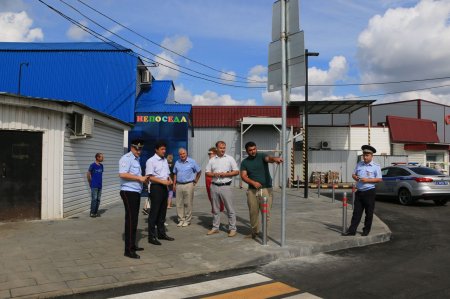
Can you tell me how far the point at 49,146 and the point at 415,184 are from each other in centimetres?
1203

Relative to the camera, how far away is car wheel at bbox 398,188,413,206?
14873 mm

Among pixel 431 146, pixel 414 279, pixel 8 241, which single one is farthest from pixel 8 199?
pixel 431 146

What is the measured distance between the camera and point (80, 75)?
18.6 m

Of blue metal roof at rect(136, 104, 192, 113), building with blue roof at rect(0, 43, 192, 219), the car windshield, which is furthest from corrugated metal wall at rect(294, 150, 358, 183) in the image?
the car windshield

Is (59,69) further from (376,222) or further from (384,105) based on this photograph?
(384,105)

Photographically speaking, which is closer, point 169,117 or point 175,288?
point 175,288

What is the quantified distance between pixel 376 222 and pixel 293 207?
3702 millimetres

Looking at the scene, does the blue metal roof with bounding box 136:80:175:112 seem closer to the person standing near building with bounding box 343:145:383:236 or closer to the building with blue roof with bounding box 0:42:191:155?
the building with blue roof with bounding box 0:42:191:155

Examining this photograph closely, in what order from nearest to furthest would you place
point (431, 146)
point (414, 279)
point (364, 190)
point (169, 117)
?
point (414, 279) → point (364, 190) → point (169, 117) → point (431, 146)

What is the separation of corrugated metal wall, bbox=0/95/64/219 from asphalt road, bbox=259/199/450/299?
6.08 meters

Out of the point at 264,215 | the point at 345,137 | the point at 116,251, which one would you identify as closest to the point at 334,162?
the point at 345,137

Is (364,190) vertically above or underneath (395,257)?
above

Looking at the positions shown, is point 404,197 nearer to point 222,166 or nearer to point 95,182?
point 222,166

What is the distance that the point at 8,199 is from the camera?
9.38 metres
